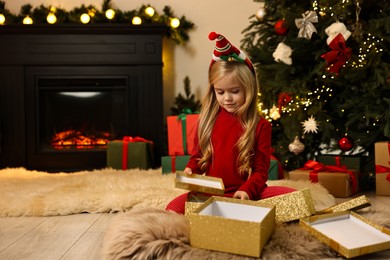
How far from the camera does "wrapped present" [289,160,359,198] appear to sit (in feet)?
Result: 8.70

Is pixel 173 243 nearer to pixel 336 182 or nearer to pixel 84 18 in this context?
pixel 336 182

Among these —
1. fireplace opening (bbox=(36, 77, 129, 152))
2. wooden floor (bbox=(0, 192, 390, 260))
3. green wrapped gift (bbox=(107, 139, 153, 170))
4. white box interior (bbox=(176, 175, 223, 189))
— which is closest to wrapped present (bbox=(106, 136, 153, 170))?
green wrapped gift (bbox=(107, 139, 153, 170))

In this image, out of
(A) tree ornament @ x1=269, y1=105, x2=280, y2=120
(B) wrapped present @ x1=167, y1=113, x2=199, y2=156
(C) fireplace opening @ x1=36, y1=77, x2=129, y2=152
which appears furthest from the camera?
(C) fireplace opening @ x1=36, y1=77, x2=129, y2=152

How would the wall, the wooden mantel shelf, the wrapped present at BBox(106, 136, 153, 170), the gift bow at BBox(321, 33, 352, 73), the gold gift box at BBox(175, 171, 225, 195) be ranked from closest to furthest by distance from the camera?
the gold gift box at BBox(175, 171, 225, 195)
the gift bow at BBox(321, 33, 352, 73)
the wrapped present at BBox(106, 136, 153, 170)
the wooden mantel shelf
the wall

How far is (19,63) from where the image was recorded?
12.6ft

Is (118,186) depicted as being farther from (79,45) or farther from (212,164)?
(79,45)

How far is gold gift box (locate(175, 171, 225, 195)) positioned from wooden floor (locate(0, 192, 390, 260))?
1.10 ft

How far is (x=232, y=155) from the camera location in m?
1.83

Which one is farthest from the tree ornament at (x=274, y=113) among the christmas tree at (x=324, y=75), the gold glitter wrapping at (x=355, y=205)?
the gold glitter wrapping at (x=355, y=205)

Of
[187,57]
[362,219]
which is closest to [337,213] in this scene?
[362,219]

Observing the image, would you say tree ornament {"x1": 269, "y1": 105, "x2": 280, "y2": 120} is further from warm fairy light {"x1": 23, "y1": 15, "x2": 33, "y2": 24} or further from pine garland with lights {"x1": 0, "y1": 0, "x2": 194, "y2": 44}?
warm fairy light {"x1": 23, "y1": 15, "x2": 33, "y2": 24}

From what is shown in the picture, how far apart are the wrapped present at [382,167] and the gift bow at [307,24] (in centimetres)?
72

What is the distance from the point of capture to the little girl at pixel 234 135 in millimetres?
1793

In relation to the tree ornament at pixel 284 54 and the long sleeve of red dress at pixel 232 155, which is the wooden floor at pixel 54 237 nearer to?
the long sleeve of red dress at pixel 232 155
